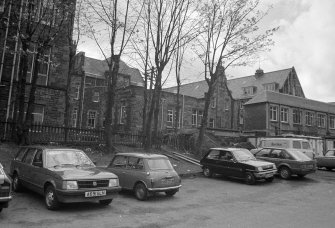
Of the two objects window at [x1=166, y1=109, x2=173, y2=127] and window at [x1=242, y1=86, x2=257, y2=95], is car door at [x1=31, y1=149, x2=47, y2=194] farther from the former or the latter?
window at [x1=242, y1=86, x2=257, y2=95]

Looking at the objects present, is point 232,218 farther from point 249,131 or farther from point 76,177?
point 249,131

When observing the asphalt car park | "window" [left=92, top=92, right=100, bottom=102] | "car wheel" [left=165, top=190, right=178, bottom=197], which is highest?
"window" [left=92, top=92, right=100, bottom=102]

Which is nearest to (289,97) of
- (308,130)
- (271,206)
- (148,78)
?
(308,130)

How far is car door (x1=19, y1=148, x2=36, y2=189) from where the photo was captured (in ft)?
34.9

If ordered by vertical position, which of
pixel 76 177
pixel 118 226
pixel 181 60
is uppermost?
pixel 181 60

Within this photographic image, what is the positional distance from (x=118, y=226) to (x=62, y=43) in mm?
19244

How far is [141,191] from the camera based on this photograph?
1152cm

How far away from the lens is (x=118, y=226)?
7.93m

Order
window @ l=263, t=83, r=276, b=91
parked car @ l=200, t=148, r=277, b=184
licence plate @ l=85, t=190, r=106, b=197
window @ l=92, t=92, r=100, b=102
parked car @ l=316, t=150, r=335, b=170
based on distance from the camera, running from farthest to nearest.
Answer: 1. window @ l=263, t=83, r=276, b=91
2. window @ l=92, t=92, r=100, b=102
3. parked car @ l=316, t=150, r=335, b=170
4. parked car @ l=200, t=148, r=277, b=184
5. licence plate @ l=85, t=190, r=106, b=197

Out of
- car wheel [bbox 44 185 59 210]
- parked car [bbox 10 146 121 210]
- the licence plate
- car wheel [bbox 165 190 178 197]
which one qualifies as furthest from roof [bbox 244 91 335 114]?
car wheel [bbox 44 185 59 210]

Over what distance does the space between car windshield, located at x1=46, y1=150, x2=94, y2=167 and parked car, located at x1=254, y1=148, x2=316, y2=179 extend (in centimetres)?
1155

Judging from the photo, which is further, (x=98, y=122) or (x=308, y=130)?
(x=308, y=130)

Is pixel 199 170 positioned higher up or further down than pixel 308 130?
further down

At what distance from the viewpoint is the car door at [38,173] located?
Result: 9.86 meters
